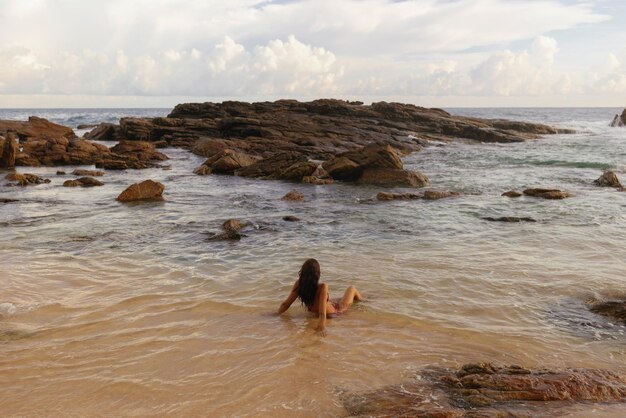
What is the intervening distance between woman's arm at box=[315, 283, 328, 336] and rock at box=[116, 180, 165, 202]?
466 inches

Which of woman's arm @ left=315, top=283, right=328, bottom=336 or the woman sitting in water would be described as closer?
woman's arm @ left=315, top=283, right=328, bottom=336

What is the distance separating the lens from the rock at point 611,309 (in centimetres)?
681

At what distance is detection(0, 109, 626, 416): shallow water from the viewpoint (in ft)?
16.7

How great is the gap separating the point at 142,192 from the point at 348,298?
11.9 metres

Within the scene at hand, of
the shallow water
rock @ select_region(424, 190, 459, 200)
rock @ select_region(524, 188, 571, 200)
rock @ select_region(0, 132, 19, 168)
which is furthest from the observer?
rock @ select_region(0, 132, 19, 168)

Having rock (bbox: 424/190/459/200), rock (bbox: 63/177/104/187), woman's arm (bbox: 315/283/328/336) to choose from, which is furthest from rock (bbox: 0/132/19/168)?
woman's arm (bbox: 315/283/328/336)

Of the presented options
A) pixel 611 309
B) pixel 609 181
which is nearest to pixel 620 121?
pixel 609 181

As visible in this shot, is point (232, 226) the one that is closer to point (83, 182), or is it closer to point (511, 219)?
point (511, 219)

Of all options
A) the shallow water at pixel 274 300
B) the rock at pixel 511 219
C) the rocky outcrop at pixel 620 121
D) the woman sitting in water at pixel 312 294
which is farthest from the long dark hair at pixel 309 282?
the rocky outcrop at pixel 620 121

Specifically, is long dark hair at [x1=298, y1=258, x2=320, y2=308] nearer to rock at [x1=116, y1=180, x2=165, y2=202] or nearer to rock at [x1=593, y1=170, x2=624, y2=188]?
rock at [x1=116, y1=180, x2=165, y2=202]

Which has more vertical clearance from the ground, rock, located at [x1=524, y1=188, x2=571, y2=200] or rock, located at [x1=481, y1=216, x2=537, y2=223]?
rock, located at [x1=524, y1=188, x2=571, y2=200]

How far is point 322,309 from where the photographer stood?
6785mm

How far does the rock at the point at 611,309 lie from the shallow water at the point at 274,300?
0.19m

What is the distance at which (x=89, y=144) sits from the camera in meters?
30.1
